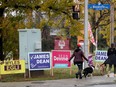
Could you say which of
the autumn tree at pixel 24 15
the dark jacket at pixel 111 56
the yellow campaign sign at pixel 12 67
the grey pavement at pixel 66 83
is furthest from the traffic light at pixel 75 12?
the yellow campaign sign at pixel 12 67

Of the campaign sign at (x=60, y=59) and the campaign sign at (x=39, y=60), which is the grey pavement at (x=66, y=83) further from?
the campaign sign at (x=60, y=59)

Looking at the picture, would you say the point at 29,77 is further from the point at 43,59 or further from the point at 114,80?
the point at 114,80

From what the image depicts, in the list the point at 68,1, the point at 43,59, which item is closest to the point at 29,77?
the point at 43,59

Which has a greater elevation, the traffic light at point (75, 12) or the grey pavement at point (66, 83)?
the traffic light at point (75, 12)

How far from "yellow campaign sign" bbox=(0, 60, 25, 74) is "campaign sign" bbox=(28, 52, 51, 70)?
1.62 feet

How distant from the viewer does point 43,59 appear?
66.9 ft

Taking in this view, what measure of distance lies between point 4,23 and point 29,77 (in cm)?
374

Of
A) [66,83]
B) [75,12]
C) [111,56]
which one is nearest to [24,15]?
[75,12]

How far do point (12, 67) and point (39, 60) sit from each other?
1.52 metres

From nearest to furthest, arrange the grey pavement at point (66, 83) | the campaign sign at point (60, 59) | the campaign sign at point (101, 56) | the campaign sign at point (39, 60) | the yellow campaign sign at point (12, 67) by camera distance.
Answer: the grey pavement at point (66, 83) < the yellow campaign sign at point (12, 67) < the campaign sign at point (39, 60) < the campaign sign at point (60, 59) < the campaign sign at point (101, 56)

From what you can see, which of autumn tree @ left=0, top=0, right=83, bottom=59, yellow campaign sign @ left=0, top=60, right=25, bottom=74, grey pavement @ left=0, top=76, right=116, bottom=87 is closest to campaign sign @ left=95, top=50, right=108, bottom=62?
autumn tree @ left=0, top=0, right=83, bottom=59

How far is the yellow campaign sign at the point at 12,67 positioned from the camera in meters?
19.4

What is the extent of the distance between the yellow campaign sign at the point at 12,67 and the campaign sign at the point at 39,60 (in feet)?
1.62

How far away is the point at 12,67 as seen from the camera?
1959 centimetres
